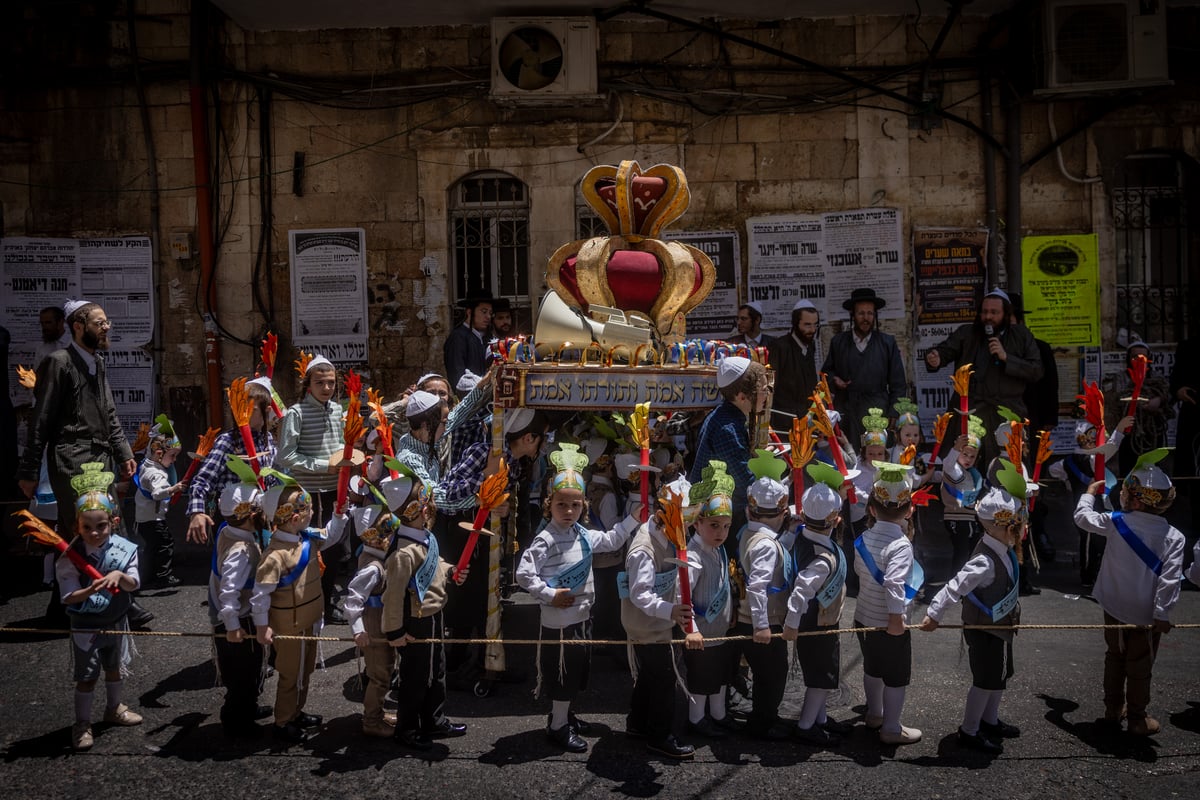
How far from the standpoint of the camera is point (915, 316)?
976 cm

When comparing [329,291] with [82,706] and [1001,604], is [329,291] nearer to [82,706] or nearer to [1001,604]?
[82,706]

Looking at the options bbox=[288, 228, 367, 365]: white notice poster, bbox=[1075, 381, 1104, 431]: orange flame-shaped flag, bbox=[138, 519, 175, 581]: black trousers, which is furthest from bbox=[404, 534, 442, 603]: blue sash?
bbox=[288, 228, 367, 365]: white notice poster

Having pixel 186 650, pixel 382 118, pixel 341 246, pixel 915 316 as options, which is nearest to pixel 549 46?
pixel 382 118

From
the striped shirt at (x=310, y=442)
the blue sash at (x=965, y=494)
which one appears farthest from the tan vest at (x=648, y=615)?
the blue sash at (x=965, y=494)

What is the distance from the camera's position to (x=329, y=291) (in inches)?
395

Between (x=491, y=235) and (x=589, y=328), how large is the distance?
473cm

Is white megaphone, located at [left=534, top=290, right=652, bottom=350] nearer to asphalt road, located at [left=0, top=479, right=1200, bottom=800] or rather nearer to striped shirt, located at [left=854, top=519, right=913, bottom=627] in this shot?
striped shirt, located at [left=854, top=519, right=913, bottom=627]

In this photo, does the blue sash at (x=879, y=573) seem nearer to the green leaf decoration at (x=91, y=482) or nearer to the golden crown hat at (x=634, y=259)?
the golden crown hat at (x=634, y=259)

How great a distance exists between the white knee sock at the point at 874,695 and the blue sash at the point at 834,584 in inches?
17.5

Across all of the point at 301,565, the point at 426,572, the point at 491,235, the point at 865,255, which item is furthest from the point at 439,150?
the point at 426,572

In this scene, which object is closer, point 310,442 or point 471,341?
point 310,442

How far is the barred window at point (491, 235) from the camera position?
10031mm

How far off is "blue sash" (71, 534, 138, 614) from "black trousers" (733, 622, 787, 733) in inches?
A: 126

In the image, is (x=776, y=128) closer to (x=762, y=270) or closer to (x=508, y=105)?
(x=762, y=270)
